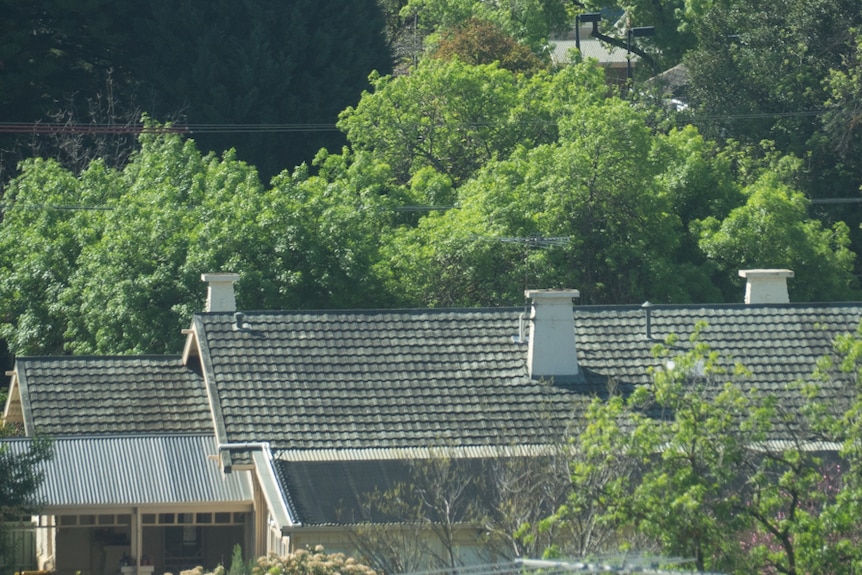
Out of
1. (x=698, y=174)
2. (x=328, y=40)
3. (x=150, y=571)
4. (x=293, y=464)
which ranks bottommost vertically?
(x=150, y=571)

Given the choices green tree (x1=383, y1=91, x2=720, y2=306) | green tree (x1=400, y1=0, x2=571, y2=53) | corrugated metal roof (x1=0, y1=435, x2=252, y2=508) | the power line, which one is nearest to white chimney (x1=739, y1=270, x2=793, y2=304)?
green tree (x1=383, y1=91, x2=720, y2=306)

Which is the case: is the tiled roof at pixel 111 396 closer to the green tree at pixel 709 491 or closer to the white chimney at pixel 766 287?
the white chimney at pixel 766 287

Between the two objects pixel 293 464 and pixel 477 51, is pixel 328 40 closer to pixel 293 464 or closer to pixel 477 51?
pixel 477 51

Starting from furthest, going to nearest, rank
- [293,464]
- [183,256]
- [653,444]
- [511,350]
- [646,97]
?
[646,97]
[183,256]
[511,350]
[293,464]
[653,444]

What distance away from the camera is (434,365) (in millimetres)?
22094

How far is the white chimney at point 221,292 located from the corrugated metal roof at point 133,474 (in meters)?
3.46

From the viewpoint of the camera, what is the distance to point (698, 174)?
1345 inches

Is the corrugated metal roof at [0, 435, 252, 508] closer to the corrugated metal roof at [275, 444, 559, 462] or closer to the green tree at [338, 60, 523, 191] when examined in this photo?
the corrugated metal roof at [275, 444, 559, 462]

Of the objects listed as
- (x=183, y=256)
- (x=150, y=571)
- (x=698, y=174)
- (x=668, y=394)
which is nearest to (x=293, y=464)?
(x=150, y=571)

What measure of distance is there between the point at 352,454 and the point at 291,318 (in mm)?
3385

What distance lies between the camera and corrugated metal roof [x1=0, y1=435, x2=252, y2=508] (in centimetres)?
2034

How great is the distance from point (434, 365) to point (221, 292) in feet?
13.1

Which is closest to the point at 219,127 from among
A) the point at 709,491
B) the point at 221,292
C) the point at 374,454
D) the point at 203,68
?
the point at 203,68

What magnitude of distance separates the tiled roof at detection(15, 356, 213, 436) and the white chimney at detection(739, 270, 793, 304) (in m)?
7.85
